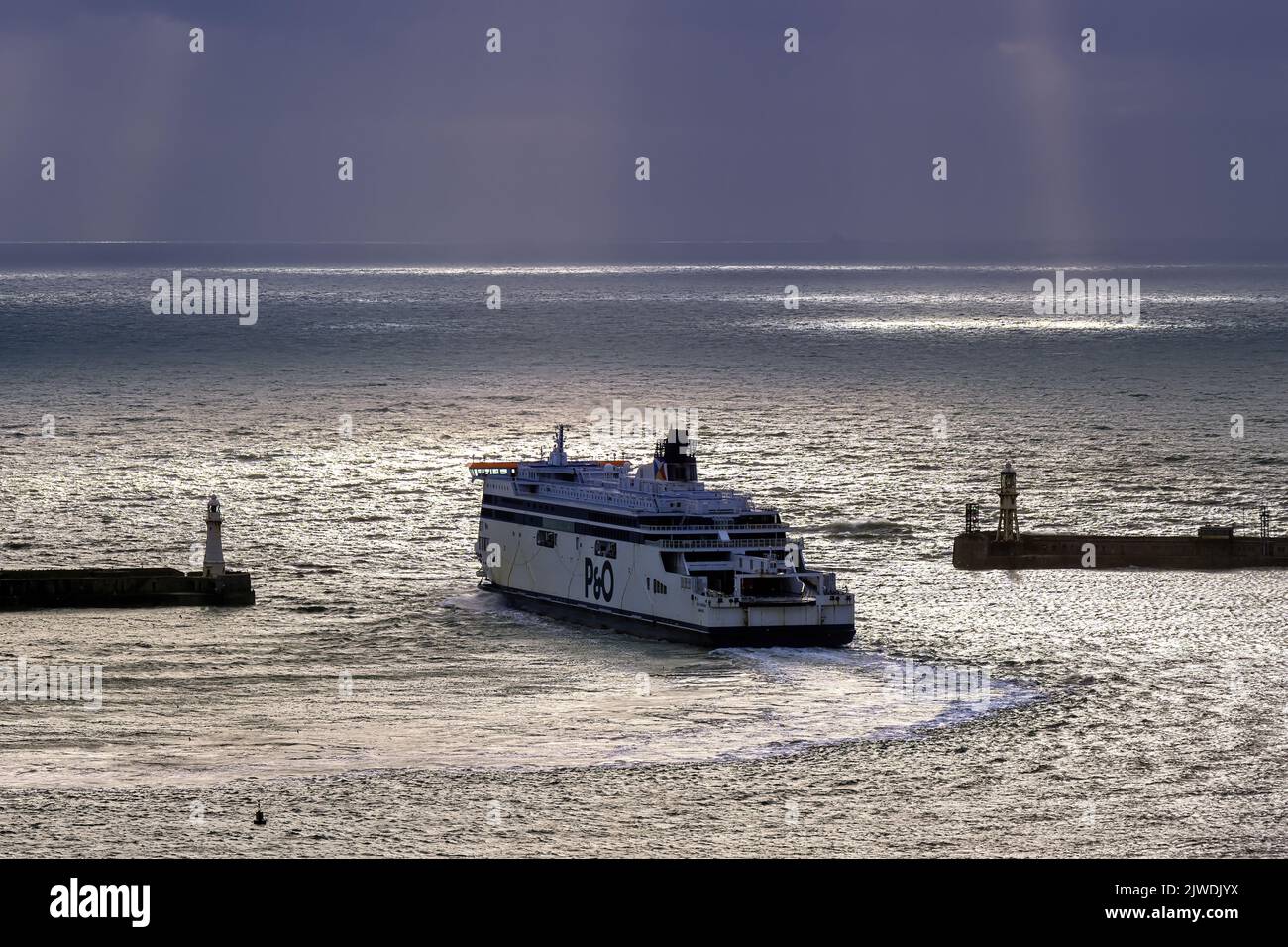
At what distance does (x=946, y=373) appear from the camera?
184125 mm

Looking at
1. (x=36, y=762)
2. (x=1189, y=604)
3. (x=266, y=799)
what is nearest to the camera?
(x=266, y=799)

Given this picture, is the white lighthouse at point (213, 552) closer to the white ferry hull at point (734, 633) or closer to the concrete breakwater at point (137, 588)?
the concrete breakwater at point (137, 588)

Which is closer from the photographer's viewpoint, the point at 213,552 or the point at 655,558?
the point at 655,558

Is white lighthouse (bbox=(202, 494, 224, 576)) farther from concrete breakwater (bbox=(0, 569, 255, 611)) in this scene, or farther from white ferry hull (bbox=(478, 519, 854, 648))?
white ferry hull (bbox=(478, 519, 854, 648))

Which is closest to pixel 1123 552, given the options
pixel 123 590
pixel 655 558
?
pixel 655 558

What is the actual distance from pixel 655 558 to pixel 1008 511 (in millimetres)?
19419

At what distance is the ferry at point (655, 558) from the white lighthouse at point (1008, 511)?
14.1 meters

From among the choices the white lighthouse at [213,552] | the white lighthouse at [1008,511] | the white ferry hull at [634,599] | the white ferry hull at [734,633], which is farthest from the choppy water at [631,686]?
the white lighthouse at [1008,511]

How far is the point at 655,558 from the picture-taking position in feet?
213

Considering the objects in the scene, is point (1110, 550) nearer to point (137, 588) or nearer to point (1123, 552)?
point (1123, 552)

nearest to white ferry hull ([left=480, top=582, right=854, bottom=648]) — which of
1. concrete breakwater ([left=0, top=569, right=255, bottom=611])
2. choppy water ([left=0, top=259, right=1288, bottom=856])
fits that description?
choppy water ([left=0, top=259, right=1288, bottom=856])
